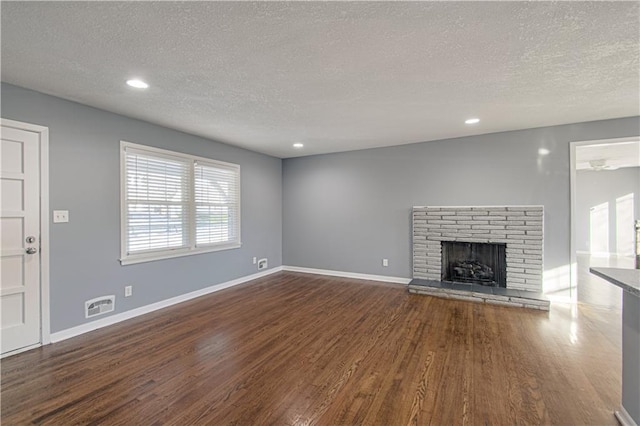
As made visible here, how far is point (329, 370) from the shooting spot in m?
2.34

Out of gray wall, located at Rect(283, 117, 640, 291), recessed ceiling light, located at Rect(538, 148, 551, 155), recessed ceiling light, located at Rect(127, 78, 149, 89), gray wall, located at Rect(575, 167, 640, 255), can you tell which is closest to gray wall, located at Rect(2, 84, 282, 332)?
recessed ceiling light, located at Rect(127, 78, 149, 89)

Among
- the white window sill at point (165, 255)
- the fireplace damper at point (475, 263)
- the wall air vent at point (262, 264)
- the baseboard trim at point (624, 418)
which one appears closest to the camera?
the baseboard trim at point (624, 418)

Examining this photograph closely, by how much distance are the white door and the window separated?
A: 2.63 ft

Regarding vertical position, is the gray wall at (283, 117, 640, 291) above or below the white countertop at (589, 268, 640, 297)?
above

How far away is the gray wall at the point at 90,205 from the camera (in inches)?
113

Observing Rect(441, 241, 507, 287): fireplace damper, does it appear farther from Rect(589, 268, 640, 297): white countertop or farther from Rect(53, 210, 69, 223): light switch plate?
Rect(53, 210, 69, 223): light switch plate

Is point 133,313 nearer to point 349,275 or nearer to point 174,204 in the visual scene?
point 174,204

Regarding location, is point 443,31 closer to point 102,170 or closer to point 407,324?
point 407,324

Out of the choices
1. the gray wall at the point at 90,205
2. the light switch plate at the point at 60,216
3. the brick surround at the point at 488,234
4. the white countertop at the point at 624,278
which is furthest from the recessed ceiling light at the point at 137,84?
the brick surround at the point at 488,234

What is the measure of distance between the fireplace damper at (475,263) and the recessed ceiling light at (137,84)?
459cm

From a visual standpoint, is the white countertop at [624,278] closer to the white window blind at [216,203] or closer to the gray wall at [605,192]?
the white window blind at [216,203]

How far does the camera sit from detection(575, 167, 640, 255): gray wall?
24.6 feet

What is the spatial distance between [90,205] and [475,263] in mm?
5417

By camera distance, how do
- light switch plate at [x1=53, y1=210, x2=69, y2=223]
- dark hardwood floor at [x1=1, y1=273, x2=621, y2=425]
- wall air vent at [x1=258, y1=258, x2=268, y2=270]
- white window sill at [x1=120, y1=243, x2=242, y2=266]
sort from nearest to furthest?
dark hardwood floor at [x1=1, y1=273, x2=621, y2=425], light switch plate at [x1=53, y1=210, x2=69, y2=223], white window sill at [x1=120, y1=243, x2=242, y2=266], wall air vent at [x1=258, y1=258, x2=268, y2=270]
